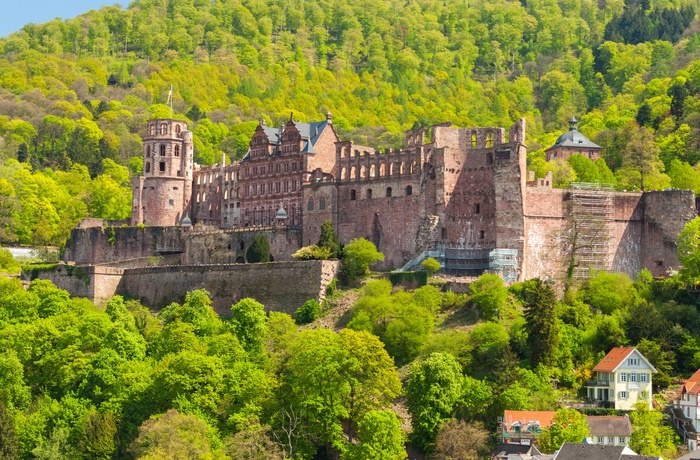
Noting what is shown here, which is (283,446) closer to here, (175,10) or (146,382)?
(146,382)

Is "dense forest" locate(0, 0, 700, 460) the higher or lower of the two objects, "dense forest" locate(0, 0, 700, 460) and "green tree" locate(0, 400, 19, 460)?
the higher

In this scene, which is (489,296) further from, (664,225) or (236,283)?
(236,283)

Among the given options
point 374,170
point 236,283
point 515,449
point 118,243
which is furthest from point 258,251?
point 515,449

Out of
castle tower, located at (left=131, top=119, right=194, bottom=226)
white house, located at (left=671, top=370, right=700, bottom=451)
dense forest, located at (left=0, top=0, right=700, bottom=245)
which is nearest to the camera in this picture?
white house, located at (left=671, top=370, right=700, bottom=451)

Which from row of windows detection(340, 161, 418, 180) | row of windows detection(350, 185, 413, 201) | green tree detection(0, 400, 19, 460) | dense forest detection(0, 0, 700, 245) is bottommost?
green tree detection(0, 400, 19, 460)

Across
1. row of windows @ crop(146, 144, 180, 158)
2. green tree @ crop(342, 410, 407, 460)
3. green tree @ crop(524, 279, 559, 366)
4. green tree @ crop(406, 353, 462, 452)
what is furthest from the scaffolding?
row of windows @ crop(146, 144, 180, 158)

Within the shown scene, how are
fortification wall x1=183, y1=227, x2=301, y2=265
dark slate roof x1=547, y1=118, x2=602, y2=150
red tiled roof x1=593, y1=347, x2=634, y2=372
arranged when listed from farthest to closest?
dark slate roof x1=547, y1=118, x2=602, y2=150
fortification wall x1=183, y1=227, x2=301, y2=265
red tiled roof x1=593, y1=347, x2=634, y2=372

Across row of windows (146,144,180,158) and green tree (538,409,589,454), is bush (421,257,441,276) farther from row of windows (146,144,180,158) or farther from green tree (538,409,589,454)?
row of windows (146,144,180,158)

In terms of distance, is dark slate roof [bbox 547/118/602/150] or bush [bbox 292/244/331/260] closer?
bush [bbox 292/244/331/260]
